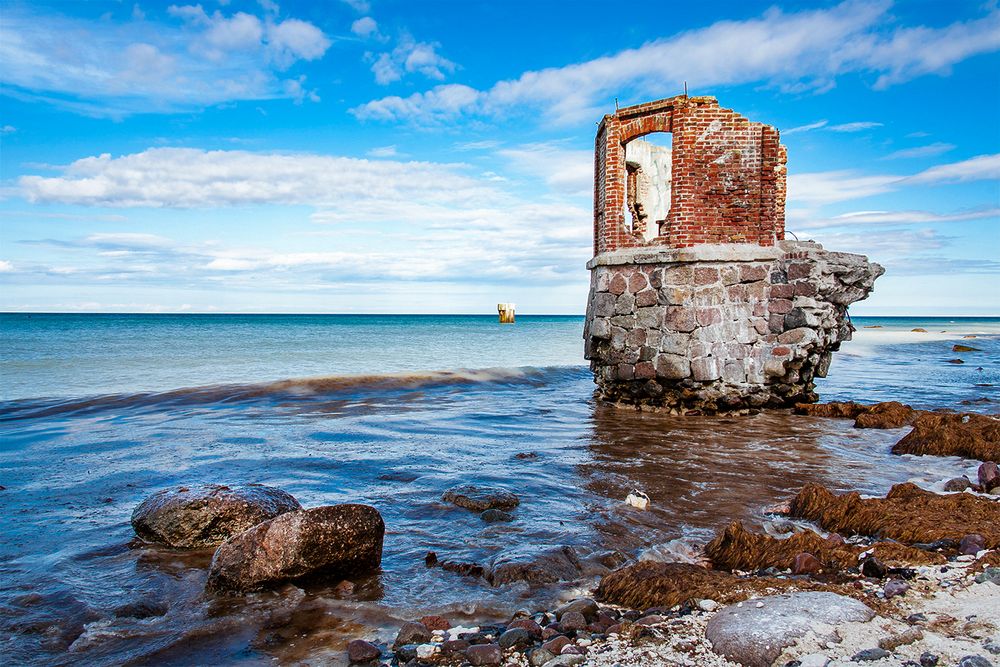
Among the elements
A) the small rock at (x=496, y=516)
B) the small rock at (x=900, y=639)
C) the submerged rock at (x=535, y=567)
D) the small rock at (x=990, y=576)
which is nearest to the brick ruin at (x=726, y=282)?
the small rock at (x=496, y=516)

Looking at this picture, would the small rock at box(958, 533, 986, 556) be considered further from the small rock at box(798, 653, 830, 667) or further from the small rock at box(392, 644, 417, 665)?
the small rock at box(392, 644, 417, 665)

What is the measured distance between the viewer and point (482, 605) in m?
3.87

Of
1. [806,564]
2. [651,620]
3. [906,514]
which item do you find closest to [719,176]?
[906,514]

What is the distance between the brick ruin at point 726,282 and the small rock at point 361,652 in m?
8.40

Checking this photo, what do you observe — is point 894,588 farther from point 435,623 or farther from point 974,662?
point 435,623

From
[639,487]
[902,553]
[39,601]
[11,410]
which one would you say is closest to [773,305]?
[639,487]

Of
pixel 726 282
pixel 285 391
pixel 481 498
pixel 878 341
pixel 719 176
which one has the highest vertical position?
pixel 719 176

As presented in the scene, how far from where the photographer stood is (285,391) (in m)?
15.9

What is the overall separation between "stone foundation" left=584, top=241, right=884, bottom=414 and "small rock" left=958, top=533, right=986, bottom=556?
6270 millimetres

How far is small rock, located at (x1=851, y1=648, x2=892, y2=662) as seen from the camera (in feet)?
9.39

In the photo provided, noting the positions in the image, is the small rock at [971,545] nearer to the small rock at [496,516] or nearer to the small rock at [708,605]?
the small rock at [708,605]

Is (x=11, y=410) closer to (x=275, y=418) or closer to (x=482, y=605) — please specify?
(x=275, y=418)

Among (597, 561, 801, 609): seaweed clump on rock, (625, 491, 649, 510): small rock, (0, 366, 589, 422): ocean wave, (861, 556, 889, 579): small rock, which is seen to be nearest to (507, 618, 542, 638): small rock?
(597, 561, 801, 609): seaweed clump on rock

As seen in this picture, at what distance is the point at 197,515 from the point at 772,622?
4106 mm
